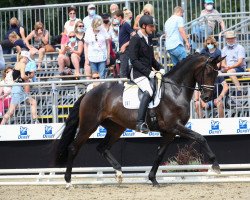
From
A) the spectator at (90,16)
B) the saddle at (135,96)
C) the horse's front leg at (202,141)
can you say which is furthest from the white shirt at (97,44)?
the horse's front leg at (202,141)

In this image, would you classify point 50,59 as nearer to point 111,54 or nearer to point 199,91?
point 111,54

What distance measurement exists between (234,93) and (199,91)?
29.3 inches

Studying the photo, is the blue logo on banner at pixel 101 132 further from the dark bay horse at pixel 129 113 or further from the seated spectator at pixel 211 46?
the seated spectator at pixel 211 46

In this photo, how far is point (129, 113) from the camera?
1595 centimetres

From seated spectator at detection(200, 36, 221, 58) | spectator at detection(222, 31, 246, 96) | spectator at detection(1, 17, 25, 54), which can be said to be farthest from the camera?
spectator at detection(1, 17, 25, 54)

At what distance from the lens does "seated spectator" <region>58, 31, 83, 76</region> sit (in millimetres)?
20516

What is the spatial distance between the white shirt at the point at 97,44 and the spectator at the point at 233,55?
2.71 m

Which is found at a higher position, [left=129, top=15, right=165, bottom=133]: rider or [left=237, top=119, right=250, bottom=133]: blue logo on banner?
[left=129, top=15, right=165, bottom=133]: rider

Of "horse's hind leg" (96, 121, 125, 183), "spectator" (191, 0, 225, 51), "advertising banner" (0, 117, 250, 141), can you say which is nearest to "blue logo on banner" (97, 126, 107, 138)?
"advertising banner" (0, 117, 250, 141)

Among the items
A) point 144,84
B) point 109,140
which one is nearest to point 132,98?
point 144,84

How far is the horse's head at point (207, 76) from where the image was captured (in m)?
15.7

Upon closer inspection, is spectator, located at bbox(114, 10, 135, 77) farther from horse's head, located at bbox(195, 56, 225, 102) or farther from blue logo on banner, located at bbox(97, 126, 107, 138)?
horse's head, located at bbox(195, 56, 225, 102)

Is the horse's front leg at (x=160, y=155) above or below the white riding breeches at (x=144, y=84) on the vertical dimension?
below

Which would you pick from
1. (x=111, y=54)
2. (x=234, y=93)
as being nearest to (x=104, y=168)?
(x=234, y=93)
